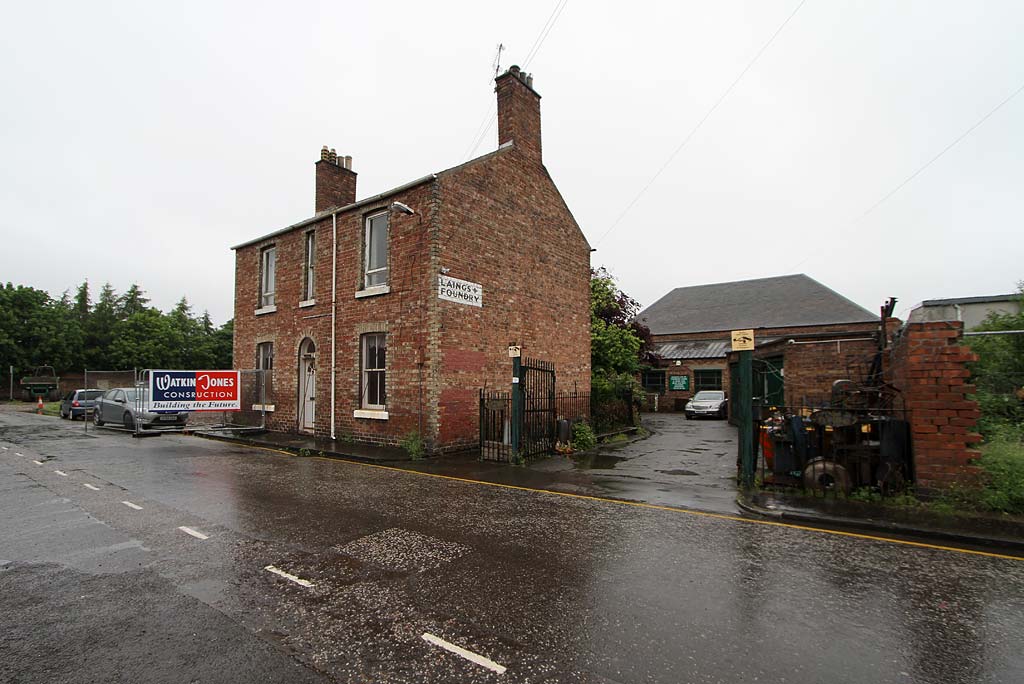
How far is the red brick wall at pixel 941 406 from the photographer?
6.56 metres

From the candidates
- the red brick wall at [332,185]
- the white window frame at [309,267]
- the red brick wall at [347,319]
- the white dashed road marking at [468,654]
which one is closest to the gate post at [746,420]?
the white dashed road marking at [468,654]

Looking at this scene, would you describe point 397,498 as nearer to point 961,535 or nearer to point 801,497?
point 801,497

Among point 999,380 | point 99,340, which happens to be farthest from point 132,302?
point 999,380

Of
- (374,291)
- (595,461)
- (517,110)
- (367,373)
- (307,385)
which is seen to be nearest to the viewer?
(595,461)

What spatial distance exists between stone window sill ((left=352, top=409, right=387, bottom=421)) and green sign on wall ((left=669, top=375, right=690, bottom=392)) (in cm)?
2375

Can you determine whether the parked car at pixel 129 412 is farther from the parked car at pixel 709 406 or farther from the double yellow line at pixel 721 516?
the parked car at pixel 709 406

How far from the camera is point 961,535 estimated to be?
5512 millimetres

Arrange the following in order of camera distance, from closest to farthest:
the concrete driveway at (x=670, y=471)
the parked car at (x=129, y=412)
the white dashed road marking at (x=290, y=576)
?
the white dashed road marking at (x=290, y=576) → the concrete driveway at (x=670, y=471) → the parked car at (x=129, y=412)

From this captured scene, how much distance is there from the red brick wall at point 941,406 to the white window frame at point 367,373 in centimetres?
1075

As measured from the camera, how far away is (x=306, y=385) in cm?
1559

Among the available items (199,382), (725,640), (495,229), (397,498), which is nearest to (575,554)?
(725,640)

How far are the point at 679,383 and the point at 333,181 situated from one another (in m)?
23.7

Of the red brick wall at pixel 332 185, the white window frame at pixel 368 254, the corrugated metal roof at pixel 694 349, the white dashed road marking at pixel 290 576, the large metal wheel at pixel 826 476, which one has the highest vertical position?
the red brick wall at pixel 332 185

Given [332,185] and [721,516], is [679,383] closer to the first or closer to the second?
[332,185]
